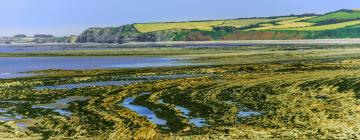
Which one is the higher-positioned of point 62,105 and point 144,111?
point 144,111

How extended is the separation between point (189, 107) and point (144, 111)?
2659mm

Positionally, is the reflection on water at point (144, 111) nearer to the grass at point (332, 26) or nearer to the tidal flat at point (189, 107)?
the tidal flat at point (189, 107)

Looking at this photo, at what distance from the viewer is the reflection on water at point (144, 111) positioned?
2592 centimetres

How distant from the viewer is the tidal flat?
76.3 feet

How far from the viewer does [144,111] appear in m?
29.5

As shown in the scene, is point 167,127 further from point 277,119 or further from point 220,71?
point 220,71

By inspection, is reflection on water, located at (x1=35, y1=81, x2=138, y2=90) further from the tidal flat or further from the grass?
the grass

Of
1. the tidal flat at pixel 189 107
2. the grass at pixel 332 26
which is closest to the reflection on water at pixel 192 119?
the tidal flat at pixel 189 107

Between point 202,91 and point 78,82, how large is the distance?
14511mm

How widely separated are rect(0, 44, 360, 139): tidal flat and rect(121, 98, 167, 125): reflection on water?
0.05 meters

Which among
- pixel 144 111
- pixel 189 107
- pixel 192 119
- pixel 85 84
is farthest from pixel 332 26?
pixel 192 119

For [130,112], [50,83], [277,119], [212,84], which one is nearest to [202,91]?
[212,84]

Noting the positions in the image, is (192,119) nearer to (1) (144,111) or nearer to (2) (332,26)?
(1) (144,111)

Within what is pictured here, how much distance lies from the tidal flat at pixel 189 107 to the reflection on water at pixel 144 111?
0.16ft
